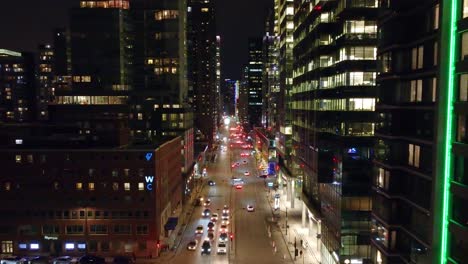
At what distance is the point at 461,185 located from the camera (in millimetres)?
24969

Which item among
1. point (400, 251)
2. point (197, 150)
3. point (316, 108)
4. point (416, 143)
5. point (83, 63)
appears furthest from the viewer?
point (197, 150)

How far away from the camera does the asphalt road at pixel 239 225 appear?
6950 cm

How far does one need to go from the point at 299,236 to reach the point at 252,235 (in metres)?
8.23

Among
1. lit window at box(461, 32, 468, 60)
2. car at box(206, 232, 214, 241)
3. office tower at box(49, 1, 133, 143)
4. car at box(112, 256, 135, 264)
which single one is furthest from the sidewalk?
office tower at box(49, 1, 133, 143)

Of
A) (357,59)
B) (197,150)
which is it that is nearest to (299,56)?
(357,59)

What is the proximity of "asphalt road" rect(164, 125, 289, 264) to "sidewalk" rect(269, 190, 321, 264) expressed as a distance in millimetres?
2884

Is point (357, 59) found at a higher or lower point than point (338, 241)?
higher

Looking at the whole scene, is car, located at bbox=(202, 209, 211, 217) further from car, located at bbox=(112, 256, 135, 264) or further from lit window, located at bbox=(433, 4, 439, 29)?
lit window, located at bbox=(433, 4, 439, 29)

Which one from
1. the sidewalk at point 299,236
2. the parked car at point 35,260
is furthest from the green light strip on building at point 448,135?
the parked car at point 35,260

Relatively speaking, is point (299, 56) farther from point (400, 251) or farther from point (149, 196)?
point (400, 251)

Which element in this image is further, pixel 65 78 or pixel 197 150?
pixel 197 150

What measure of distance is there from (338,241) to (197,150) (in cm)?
12104

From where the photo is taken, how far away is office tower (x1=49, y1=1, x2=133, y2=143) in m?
122

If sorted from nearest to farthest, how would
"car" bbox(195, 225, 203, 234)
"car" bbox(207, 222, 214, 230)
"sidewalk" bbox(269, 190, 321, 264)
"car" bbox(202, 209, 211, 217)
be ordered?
1. "sidewalk" bbox(269, 190, 321, 264)
2. "car" bbox(195, 225, 203, 234)
3. "car" bbox(207, 222, 214, 230)
4. "car" bbox(202, 209, 211, 217)
